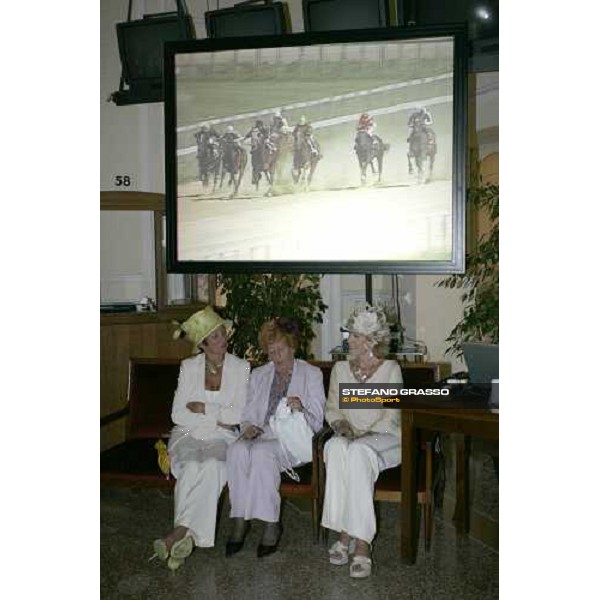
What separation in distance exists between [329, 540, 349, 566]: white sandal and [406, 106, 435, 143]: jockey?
1780 mm

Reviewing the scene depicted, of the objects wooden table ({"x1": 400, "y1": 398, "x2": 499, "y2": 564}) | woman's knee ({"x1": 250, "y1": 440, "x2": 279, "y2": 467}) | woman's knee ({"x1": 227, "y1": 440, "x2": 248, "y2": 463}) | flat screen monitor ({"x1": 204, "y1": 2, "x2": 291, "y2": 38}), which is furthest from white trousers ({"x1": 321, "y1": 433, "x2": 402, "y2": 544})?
flat screen monitor ({"x1": 204, "y1": 2, "x2": 291, "y2": 38})

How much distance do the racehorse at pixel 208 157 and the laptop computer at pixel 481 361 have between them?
A: 1591 millimetres

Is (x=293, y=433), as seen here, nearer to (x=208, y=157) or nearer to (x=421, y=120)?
(x=208, y=157)

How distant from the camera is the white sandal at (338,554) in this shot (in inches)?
147

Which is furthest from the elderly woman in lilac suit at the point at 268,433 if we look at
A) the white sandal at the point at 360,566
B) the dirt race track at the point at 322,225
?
the dirt race track at the point at 322,225

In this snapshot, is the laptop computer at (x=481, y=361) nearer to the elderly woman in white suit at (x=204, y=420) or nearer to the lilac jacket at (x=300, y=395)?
the lilac jacket at (x=300, y=395)

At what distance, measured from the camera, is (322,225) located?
10.1 feet

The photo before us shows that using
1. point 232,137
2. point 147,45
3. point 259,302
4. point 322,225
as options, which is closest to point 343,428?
point 322,225

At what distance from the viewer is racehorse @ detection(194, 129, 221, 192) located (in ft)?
10.3

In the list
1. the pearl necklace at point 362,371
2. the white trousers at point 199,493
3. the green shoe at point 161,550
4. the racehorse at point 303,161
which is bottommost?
the green shoe at point 161,550

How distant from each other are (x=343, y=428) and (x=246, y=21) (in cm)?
234

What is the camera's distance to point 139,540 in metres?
4.05
